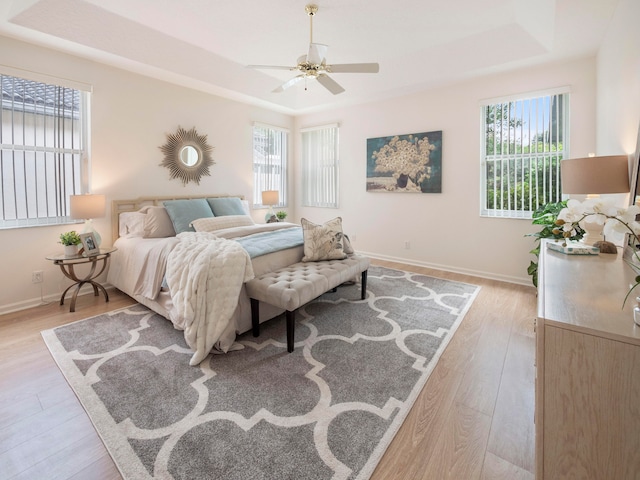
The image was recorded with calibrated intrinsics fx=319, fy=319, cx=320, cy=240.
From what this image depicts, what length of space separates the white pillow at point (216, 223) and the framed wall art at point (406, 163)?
234 cm

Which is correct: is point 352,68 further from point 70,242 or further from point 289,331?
point 70,242

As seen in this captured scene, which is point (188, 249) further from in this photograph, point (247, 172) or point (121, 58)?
point (247, 172)

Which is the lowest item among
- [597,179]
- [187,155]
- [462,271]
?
[462,271]

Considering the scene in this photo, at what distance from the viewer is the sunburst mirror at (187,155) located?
431 centimetres

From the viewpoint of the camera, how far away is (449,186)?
14.8ft

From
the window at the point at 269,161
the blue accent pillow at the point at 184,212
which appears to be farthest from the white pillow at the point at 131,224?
the window at the point at 269,161

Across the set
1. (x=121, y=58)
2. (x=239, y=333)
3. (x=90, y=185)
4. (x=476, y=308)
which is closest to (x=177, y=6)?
(x=121, y=58)

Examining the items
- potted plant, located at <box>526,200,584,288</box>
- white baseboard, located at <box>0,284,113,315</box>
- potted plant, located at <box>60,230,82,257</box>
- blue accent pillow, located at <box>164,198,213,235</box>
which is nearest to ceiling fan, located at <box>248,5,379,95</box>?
blue accent pillow, located at <box>164,198,213,235</box>

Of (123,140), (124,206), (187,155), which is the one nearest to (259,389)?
(124,206)

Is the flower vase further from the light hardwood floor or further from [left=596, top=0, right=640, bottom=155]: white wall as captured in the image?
the light hardwood floor

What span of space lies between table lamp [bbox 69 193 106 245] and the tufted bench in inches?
77.2

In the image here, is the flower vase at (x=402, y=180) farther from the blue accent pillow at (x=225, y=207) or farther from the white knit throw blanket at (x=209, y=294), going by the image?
the white knit throw blanket at (x=209, y=294)

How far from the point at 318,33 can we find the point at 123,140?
102 inches

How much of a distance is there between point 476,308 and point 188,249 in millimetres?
2804
